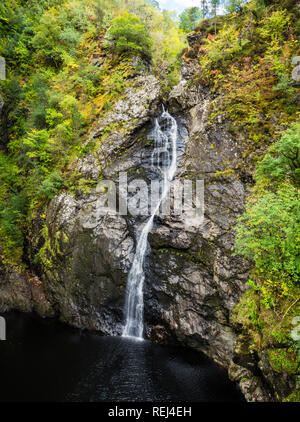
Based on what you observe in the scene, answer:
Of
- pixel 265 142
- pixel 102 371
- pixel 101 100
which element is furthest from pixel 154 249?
pixel 101 100

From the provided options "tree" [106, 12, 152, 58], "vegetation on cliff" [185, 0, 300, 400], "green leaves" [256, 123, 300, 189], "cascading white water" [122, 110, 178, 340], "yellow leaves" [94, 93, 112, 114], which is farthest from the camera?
"tree" [106, 12, 152, 58]

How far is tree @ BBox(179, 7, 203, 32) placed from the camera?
95.1ft

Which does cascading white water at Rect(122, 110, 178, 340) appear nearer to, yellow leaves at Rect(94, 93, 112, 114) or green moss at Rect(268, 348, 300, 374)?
yellow leaves at Rect(94, 93, 112, 114)

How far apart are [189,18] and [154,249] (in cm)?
3291

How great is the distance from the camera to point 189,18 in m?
30.2

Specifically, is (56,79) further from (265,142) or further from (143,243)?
(265,142)

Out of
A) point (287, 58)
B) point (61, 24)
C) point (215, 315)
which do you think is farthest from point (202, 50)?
point (215, 315)

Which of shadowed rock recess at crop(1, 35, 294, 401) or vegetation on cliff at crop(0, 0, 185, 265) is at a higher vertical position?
vegetation on cliff at crop(0, 0, 185, 265)

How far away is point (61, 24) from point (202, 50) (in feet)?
45.3

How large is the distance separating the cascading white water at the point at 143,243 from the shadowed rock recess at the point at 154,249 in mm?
365

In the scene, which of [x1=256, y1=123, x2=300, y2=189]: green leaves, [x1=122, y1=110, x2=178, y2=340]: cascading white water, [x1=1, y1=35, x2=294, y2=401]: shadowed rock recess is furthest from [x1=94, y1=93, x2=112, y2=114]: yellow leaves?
[x1=256, y1=123, x2=300, y2=189]: green leaves

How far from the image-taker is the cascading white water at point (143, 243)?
12469 mm

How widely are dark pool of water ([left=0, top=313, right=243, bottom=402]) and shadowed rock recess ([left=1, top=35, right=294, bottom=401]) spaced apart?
900 mm

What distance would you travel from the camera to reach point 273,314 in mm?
6418
